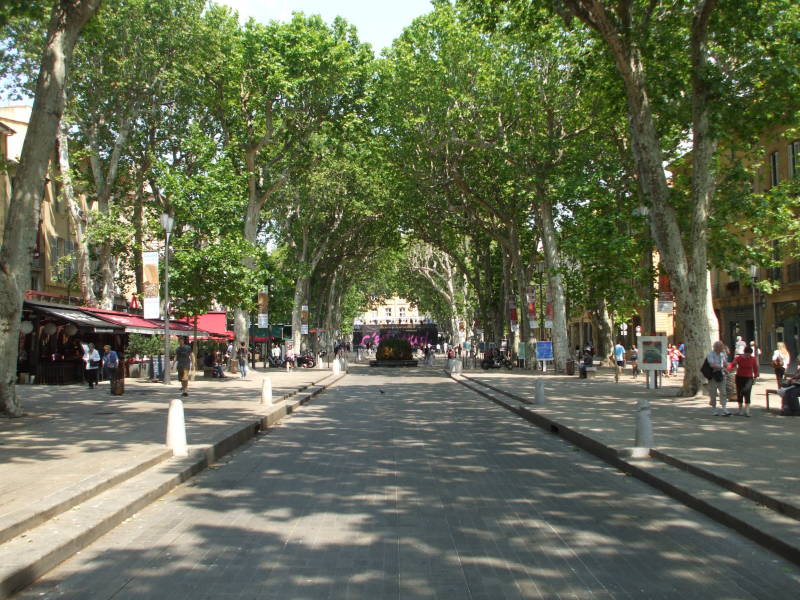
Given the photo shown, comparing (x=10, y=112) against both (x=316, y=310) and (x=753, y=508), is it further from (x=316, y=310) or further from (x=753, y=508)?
(x=753, y=508)

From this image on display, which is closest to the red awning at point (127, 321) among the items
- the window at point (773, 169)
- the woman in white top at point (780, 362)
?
the woman in white top at point (780, 362)

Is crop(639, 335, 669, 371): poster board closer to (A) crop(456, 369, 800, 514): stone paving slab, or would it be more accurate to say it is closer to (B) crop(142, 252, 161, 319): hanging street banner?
(A) crop(456, 369, 800, 514): stone paving slab

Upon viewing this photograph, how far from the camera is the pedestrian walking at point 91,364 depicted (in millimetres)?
27484

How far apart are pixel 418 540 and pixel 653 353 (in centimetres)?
1848

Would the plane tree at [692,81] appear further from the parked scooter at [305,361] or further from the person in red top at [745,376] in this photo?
the parked scooter at [305,361]

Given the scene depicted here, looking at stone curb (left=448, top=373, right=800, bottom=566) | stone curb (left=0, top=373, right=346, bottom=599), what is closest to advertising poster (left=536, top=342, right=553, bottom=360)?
stone curb (left=448, top=373, right=800, bottom=566)

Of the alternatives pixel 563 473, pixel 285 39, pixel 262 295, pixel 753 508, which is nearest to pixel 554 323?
pixel 262 295

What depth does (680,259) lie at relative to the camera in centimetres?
2092

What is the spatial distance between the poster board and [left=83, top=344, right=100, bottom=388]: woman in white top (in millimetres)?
17656

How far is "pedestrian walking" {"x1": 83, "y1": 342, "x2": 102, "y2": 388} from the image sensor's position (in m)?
27.5

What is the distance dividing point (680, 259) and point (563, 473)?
12.1m

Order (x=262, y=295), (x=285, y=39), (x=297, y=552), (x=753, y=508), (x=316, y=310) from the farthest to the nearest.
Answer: (x=316, y=310), (x=262, y=295), (x=285, y=39), (x=753, y=508), (x=297, y=552)

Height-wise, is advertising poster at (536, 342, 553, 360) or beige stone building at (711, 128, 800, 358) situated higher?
beige stone building at (711, 128, 800, 358)

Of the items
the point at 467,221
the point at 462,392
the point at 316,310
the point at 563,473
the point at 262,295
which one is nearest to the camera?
the point at 563,473
